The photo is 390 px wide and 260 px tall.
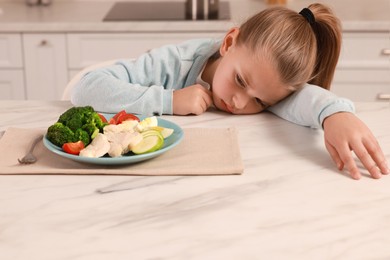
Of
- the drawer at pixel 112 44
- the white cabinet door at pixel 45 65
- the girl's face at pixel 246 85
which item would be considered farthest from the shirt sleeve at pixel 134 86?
the white cabinet door at pixel 45 65

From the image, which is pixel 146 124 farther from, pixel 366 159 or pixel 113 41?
pixel 113 41

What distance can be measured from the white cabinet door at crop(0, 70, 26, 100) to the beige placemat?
1.58m

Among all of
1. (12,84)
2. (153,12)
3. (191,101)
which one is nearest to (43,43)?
(12,84)

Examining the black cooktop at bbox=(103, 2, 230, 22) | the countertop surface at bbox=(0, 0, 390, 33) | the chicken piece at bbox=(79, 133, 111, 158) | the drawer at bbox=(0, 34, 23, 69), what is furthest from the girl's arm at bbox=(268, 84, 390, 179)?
the drawer at bbox=(0, 34, 23, 69)

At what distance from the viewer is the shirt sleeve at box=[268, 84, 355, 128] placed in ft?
4.26

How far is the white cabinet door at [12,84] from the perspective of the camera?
109 inches

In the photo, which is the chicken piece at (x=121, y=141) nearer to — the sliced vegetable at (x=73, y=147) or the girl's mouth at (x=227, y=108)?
the sliced vegetable at (x=73, y=147)

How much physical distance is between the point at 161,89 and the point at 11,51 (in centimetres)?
148

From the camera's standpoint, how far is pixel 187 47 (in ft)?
5.43

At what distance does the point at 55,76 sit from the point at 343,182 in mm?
1935

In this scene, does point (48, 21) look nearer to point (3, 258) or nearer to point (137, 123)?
point (137, 123)

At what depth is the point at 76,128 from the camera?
1.13 metres

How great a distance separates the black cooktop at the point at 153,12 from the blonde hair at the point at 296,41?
1297mm

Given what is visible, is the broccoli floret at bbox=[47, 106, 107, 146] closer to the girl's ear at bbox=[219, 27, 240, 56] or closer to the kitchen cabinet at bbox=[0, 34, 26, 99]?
the girl's ear at bbox=[219, 27, 240, 56]
